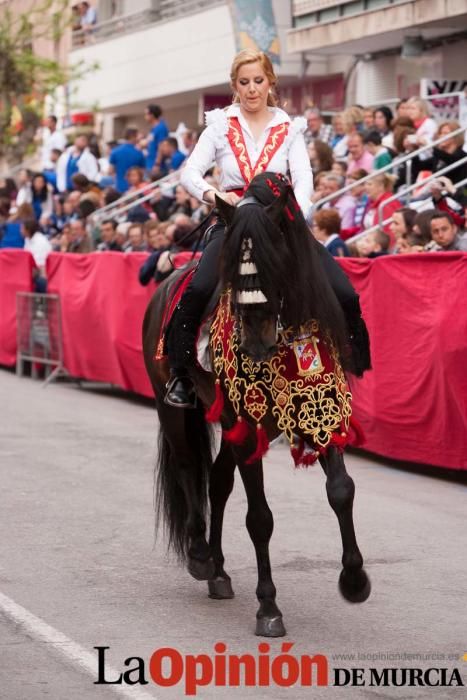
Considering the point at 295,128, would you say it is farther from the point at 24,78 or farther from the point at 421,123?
the point at 24,78

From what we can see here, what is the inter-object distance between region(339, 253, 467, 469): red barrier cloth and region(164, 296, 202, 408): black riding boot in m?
3.31

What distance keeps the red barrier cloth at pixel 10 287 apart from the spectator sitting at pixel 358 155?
4591 mm

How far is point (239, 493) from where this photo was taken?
1079 centimetres

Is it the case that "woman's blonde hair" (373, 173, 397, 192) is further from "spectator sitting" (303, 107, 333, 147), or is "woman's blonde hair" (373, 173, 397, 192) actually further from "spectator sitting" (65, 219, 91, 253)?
"spectator sitting" (65, 219, 91, 253)

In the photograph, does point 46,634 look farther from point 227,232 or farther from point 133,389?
point 133,389

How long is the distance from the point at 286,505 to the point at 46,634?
3.90 metres

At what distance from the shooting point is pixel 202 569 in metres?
7.52

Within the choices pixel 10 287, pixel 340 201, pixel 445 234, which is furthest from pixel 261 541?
pixel 10 287

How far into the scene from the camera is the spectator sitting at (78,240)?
781 inches

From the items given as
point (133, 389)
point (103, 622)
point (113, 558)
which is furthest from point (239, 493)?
point (133, 389)

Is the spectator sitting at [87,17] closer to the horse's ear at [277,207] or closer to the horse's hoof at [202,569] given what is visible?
the horse's hoof at [202,569]

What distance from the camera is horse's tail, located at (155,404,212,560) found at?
26.1ft

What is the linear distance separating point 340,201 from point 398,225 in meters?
3.14

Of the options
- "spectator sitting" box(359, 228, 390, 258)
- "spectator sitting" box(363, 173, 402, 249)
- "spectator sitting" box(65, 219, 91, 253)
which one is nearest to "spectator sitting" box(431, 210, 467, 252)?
"spectator sitting" box(359, 228, 390, 258)
